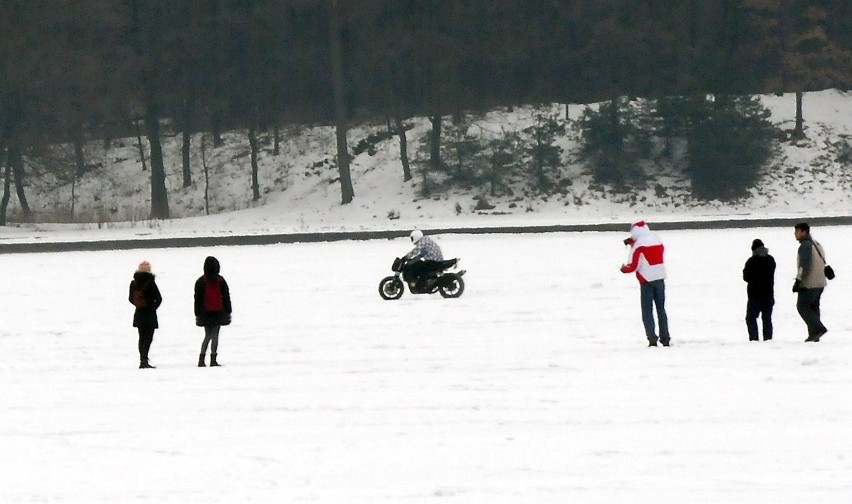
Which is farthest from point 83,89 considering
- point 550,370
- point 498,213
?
point 550,370

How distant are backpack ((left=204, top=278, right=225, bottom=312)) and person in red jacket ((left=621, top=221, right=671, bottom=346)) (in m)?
4.79

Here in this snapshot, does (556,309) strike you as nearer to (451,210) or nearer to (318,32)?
(451,210)

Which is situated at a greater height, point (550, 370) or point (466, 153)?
point (466, 153)

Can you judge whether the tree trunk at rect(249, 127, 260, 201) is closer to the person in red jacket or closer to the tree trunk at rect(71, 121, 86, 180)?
the tree trunk at rect(71, 121, 86, 180)

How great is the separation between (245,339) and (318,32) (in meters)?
44.5

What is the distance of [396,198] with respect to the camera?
57.4 meters

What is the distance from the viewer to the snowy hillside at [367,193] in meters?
52.6

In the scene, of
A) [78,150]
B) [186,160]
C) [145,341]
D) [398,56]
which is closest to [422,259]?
[145,341]

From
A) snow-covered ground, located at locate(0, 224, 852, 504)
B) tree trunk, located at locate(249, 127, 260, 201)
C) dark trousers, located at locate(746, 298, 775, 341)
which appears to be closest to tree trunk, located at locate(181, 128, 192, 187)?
tree trunk, located at locate(249, 127, 260, 201)

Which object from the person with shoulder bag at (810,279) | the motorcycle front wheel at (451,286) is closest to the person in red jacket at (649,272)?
the person with shoulder bag at (810,279)

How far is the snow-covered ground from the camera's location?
9227 millimetres

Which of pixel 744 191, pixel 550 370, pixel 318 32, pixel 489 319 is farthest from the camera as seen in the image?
pixel 318 32

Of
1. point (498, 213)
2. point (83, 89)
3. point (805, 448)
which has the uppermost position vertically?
point (83, 89)

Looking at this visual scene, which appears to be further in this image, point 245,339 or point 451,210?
point 451,210
